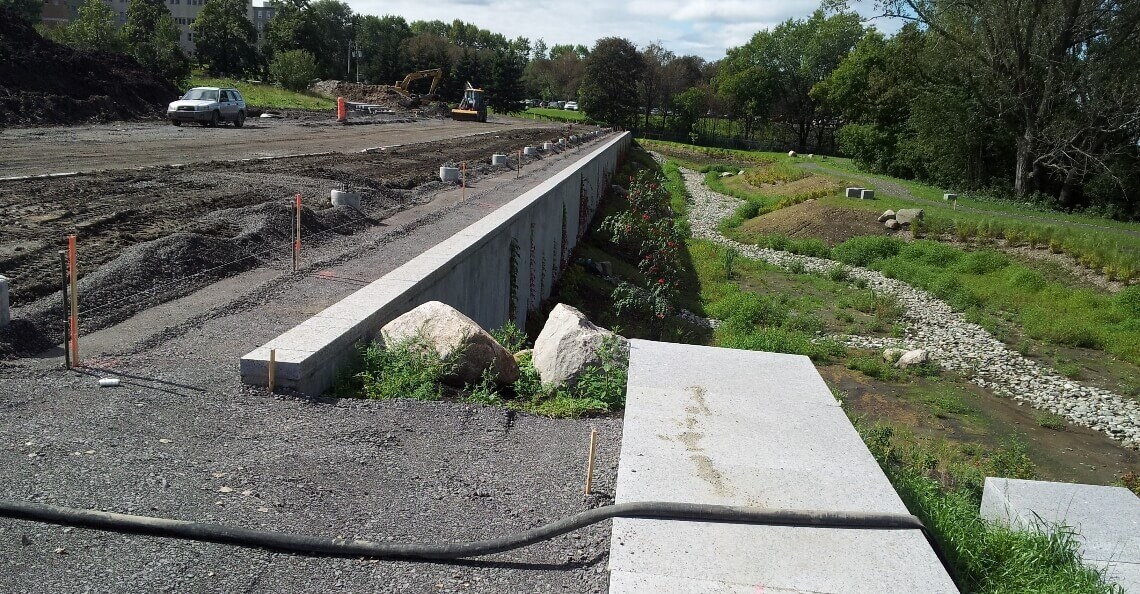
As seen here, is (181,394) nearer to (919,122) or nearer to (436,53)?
(919,122)

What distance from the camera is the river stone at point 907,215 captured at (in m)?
31.6

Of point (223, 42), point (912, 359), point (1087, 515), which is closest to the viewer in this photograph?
point (1087, 515)

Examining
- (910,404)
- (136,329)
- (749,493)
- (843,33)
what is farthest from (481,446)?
(843,33)

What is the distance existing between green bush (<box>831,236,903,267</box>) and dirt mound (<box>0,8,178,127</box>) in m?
28.1

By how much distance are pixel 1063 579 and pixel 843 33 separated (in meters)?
102

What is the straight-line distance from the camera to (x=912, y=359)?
1802 cm

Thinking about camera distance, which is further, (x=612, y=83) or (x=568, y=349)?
(x=612, y=83)

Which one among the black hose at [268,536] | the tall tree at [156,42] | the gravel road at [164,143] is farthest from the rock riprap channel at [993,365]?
the tall tree at [156,42]

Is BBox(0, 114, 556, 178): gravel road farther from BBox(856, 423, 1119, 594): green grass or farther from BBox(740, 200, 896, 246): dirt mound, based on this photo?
BBox(856, 423, 1119, 594): green grass

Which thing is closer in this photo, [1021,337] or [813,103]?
[1021,337]

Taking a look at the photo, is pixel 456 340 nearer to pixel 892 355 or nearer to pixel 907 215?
pixel 892 355

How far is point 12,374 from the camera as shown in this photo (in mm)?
6508

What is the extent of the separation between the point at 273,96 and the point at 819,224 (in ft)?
141

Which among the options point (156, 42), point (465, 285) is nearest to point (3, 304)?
point (465, 285)
